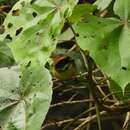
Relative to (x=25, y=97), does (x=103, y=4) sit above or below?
above

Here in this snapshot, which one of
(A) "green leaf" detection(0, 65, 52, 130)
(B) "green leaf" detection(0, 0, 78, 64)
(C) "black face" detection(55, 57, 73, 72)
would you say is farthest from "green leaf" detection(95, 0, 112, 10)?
(C) "black face" detection(55, 57, 73, 72)

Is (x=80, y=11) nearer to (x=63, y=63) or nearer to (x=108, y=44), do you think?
(x=108, y=44)

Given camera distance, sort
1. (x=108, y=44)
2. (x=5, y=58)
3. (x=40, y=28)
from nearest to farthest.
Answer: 1. (x=108, y=44)
2. (x=40, y=28)
3. (x=5, y=58)

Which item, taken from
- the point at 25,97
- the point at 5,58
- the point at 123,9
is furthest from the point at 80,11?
the point at 5,58

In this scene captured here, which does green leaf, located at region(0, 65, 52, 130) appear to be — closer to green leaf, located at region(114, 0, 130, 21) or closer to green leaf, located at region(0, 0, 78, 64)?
green leaf, located at region(0, 0, 78, 64)

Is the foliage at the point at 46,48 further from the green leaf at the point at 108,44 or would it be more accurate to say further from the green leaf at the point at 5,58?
the green leaf at the point at 5,58

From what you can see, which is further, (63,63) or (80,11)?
(63,63)

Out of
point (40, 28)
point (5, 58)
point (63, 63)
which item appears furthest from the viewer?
point (63, 63)
